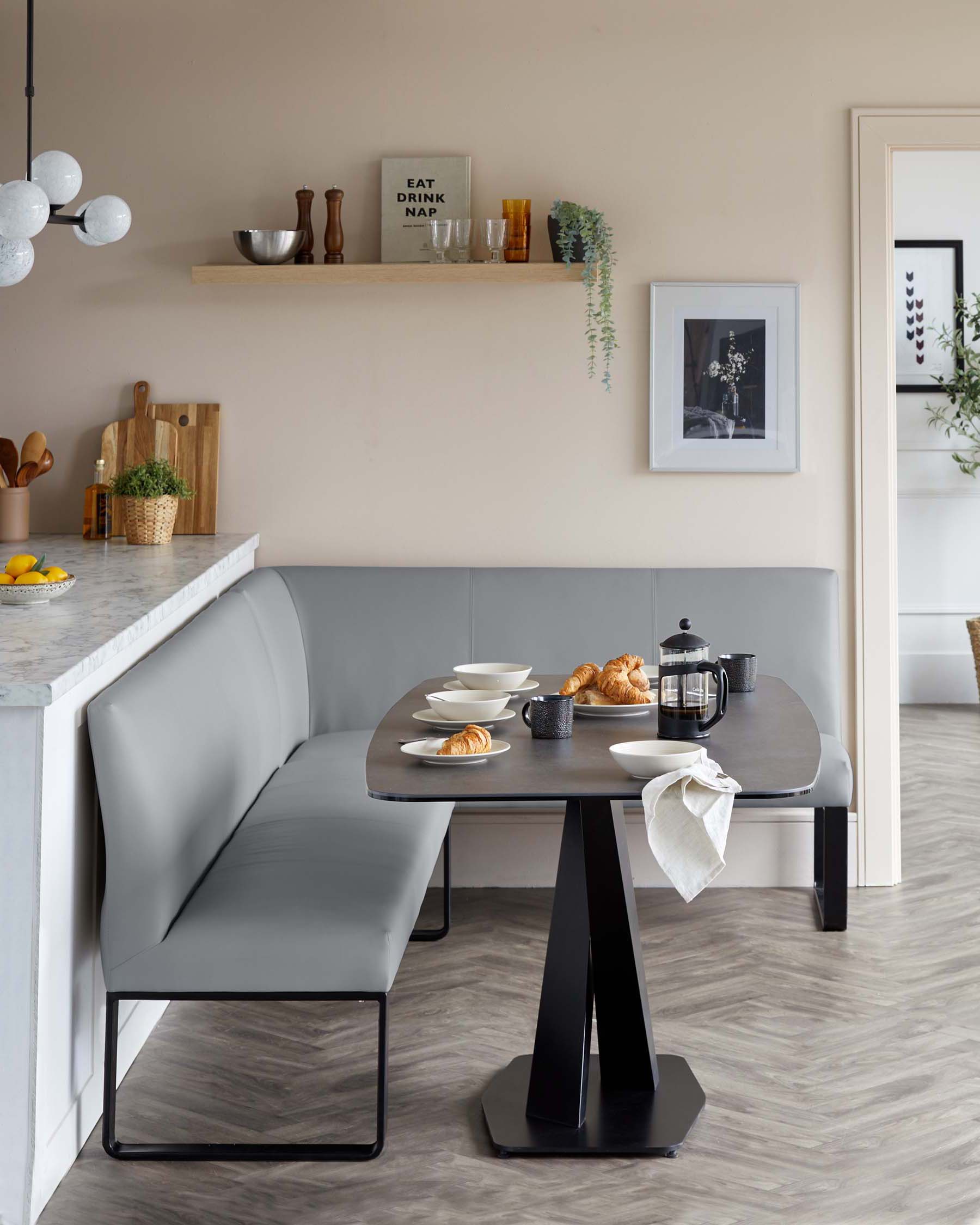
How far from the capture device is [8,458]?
147 inches

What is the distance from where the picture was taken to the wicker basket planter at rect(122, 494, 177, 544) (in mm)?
3570

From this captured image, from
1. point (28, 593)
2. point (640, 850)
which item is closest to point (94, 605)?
point (28, 593)

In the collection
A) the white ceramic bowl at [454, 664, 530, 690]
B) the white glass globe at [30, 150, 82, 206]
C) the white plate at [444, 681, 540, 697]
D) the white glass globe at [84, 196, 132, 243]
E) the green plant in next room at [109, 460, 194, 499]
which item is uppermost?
the white glass globe at [30, 150, 82, 206]

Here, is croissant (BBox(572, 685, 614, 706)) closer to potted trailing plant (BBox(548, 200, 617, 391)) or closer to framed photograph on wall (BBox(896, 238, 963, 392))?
potted trailing plant (BBox(548, 200, 617, 391))

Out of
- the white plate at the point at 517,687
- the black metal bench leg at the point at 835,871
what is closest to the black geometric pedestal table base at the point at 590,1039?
the white plate at the point at 517,687

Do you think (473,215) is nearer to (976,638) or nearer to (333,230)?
(333,230)

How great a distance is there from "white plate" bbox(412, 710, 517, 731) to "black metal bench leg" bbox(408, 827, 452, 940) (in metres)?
0.96

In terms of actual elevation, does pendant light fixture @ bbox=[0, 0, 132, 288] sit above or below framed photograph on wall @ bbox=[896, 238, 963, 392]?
below

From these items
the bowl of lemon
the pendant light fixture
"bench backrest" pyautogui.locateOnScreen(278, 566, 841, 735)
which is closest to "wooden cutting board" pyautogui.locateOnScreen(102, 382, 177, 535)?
"bench backrest" pyautogui.locateOnScreen(278, 566, 841, 735)

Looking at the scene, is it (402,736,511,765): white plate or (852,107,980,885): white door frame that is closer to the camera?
(402,736,511,765): white plate

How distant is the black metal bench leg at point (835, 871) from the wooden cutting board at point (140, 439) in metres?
2.16

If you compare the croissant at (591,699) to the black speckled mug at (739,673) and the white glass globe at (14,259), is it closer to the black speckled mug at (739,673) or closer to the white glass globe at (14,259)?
the black speckled mug at (739,673)

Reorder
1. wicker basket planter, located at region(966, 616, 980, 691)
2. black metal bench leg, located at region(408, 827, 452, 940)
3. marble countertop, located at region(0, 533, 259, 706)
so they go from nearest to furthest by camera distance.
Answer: marble countertop, located at region(0, 533, 259, 706) < black metal bench leg, located at region(408, 827, 452, 940) < wicker basket planter, located at region(966, 616, 980, 691)

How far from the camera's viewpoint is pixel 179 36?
3.72 metres
